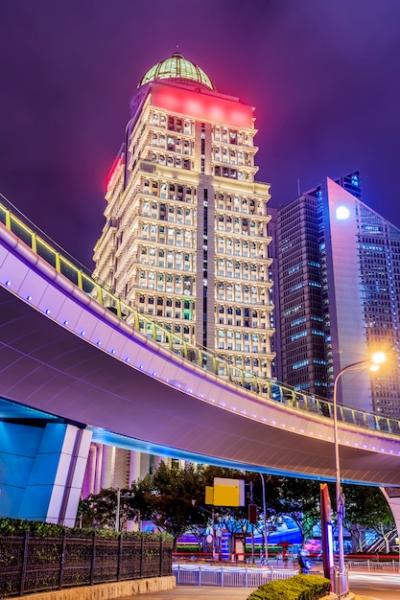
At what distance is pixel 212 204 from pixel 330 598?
130330mm

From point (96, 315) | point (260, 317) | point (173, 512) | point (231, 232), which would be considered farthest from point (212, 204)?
point (96, 315)

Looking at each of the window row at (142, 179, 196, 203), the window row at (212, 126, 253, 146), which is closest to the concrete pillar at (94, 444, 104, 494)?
the window row at (142, 179, 196, 203)

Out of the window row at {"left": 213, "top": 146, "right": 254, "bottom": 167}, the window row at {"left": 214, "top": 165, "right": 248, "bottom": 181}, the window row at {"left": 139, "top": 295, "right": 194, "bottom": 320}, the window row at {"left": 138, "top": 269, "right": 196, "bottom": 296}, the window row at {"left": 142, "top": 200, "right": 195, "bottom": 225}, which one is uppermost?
the window row at {"left": 213, "top": 146, "right": 254, "bottom": 167}

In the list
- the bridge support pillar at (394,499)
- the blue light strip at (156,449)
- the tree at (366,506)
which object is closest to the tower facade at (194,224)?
the tree at (366,506)

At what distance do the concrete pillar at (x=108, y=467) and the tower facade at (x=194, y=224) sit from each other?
31127mm

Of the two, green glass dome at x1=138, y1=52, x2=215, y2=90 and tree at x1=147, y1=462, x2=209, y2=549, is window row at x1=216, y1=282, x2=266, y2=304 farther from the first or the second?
tree at x1=147, y1=462, x2=209, y2=549

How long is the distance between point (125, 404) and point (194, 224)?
10795cm

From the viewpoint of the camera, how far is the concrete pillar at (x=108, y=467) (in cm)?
13138

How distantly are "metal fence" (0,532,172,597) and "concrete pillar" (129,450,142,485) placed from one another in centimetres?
10211

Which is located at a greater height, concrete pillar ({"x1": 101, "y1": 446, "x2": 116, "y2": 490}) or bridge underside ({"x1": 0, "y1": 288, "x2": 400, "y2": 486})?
concrete pillar ({"x1": 101, "y1": 446, "x2": 116, "y2": 490})

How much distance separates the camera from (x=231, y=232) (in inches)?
5699

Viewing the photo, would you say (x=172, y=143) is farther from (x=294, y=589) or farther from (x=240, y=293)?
(x=294, y=589)

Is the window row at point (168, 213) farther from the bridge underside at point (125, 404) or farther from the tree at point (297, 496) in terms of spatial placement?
the bridge underside at point (125, 404)

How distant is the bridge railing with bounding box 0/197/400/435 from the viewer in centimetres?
2478
